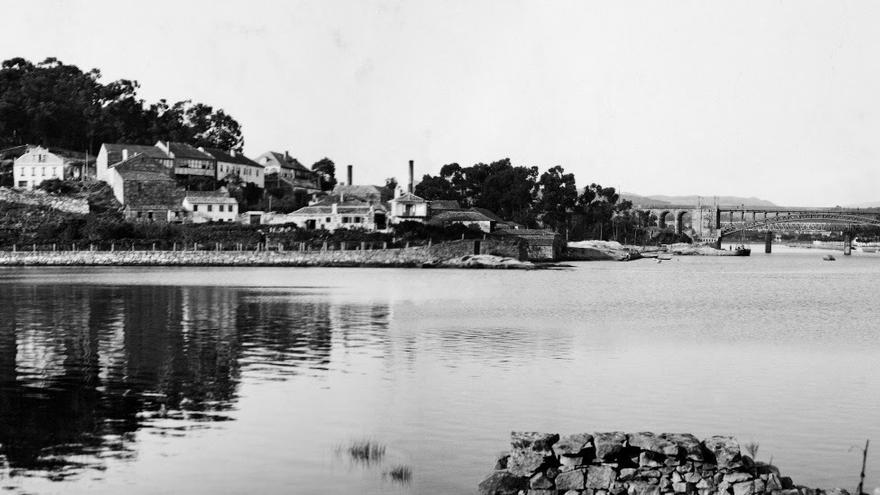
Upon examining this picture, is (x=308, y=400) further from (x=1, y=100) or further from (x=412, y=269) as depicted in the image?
(x=1, y=100)

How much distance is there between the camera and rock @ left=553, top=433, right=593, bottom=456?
1454 centimetres

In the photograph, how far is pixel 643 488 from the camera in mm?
14102

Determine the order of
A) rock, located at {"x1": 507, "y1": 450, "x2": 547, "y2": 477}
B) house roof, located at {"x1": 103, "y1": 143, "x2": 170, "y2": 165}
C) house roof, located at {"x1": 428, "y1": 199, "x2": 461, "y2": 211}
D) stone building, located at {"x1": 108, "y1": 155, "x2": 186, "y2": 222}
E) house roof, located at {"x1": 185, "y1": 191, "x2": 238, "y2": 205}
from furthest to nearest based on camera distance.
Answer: house roof, located at {"x1": 428, "y1": 199, "x2": 461, "y2": 211} < house roof, located at {"x1": 103, "y1": 143, "x2": 170, "y2": 165} < house roof, located at {"x1": 185, "y1": 191, "x2": 238, "y2": 205} < stone building, located at {"x1": 108, "y1": 155, "x2": 186, "y2": 222} < rock, located at {"x1": 507, "y1": 450, "x2": 547, "y2": 477}

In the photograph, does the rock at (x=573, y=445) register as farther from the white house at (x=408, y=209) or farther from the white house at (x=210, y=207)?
the white house at (x=210, y=207)

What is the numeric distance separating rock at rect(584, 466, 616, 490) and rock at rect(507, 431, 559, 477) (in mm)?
686

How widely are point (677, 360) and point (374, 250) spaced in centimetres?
9290

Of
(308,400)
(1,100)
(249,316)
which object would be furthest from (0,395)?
(1,100)

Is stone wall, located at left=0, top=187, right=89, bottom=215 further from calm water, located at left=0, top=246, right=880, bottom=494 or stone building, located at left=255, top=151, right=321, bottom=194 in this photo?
calm water, located at left=0, top=246, right=880, bottom=494

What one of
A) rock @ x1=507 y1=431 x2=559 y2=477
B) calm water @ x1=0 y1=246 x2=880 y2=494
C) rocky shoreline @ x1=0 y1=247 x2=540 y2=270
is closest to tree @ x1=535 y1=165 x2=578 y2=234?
rocky shoreline @ x1=0 y1=247 x2=540 y2=270

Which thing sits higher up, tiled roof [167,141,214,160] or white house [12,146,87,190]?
tiled roof [167,141,214,160]

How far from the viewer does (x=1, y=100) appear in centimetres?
15525

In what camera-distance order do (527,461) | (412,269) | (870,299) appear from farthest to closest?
(412,269) < (870,299) < (527,461)

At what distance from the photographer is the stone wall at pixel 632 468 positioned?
1400 cm

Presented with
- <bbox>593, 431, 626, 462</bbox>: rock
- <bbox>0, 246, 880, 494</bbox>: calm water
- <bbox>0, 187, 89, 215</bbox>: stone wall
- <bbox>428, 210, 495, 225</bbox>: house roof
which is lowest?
<bbox>0, 246, 880, 494</bbox>: calm water
